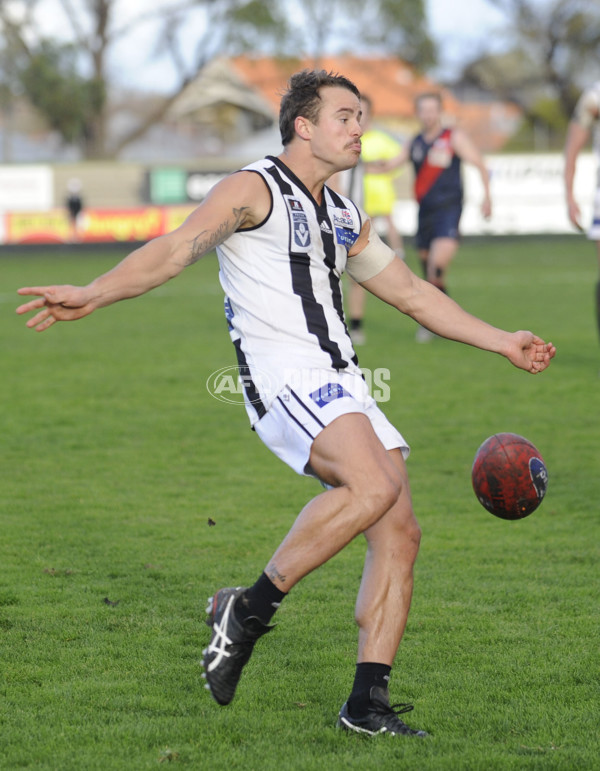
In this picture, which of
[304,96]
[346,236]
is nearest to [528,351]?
[346,236]

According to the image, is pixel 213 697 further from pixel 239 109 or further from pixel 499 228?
pixel 239 109

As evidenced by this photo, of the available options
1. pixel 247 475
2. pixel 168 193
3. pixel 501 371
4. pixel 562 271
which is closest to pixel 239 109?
pixel 168 193

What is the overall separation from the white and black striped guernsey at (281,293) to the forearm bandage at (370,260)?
0.28m

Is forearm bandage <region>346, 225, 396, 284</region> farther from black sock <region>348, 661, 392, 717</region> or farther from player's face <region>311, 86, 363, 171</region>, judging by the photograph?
black sock <region>348, 661, 392, 717</region>

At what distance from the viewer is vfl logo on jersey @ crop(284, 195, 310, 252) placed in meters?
3.91

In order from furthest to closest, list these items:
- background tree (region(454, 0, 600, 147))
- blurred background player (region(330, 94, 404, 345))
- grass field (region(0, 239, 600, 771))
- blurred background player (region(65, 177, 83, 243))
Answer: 1. background tree (region(454, 0, 600, 147))
2. blurred background player (region(65, 177, 83, 243))
3. blurred background player (region(330, 94, 404, 345))
4. grass field (region(0, 239, 600, 771))

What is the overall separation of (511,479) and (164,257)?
1742 millimetres

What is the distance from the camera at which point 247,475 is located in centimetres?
742

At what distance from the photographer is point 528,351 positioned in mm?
4129

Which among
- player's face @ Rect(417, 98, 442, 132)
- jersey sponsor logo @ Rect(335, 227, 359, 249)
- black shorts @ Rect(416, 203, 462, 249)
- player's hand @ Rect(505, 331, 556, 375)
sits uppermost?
player's face @ Rect(417, 98, 442, 132)

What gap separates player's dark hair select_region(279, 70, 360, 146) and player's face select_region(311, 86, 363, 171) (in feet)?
0.08

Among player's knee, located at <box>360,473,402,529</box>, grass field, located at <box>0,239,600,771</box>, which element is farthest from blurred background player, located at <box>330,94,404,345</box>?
player's knee, located at <box>360,473,402,529</box>

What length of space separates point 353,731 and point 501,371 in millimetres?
8263

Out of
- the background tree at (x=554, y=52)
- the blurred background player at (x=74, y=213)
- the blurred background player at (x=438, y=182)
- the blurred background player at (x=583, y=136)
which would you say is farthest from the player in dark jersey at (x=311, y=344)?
the background tree at (x=554, y=52)
